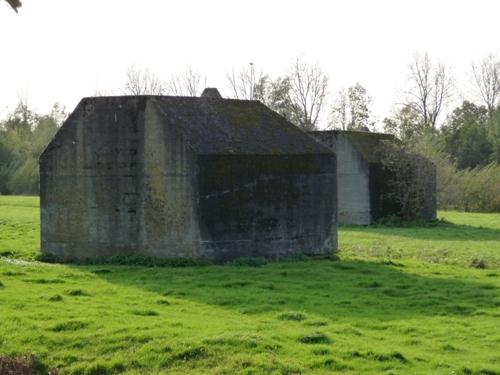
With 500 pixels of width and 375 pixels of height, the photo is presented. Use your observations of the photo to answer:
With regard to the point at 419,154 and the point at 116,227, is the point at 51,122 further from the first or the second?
the point at 116,227

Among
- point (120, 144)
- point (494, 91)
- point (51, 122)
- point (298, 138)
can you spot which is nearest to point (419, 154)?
point (298, 138)

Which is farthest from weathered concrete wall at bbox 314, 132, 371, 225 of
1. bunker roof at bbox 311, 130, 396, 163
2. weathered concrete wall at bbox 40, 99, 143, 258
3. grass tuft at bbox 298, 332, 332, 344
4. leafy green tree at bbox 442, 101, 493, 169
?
leafy green tree at bbox 442, 101, 493, 169

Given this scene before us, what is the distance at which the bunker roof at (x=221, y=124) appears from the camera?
23.7 meters

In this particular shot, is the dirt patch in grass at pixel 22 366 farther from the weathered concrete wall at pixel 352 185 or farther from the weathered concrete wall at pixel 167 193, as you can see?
Result: the weathered concrete wall at pixel 352 185

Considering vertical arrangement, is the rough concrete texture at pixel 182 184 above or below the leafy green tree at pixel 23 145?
below

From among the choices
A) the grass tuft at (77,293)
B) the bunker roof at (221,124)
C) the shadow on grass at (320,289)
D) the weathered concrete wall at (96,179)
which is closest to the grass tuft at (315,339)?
the shadow on grass at (320,289)

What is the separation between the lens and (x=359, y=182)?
1613 inches

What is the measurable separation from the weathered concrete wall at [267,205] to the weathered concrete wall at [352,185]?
1559cm

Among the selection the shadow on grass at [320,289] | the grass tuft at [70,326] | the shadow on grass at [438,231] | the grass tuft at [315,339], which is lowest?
the grass tuft at [315,339]

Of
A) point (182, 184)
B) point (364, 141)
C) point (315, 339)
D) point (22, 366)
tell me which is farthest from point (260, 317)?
point (364, 141)

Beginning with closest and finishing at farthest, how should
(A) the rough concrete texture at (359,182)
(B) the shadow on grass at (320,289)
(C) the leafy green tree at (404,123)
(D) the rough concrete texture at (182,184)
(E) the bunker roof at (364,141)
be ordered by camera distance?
1. (B) the shadow on grass at (320,289)
2. (D) the rough concrete texture at (182,184)
3. (A) the rough concrete texture at (359,182)
4. (E) the bunker roof at (364,141)
5. (C) the leafy green tree at (404,123)

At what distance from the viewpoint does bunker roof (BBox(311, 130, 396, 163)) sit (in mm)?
41281

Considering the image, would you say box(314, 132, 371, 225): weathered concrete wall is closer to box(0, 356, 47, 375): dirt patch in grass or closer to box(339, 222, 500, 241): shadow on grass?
box(339, 222, 500, 241): shadow on grass

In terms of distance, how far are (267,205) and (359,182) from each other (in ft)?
57.9
